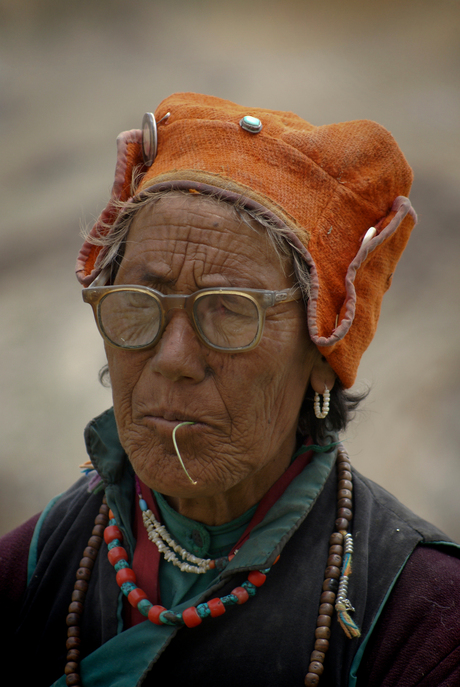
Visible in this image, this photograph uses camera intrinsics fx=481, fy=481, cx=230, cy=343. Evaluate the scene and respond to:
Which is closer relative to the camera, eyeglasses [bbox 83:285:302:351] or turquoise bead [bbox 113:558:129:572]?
eyeglasses [bbox 83:285:302:351]

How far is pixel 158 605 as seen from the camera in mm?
1596

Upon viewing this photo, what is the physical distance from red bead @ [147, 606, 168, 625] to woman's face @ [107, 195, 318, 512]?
376 millimetres

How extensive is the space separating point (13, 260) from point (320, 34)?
3100 mm

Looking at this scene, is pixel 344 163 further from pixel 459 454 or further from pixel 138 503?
pixel 459 454

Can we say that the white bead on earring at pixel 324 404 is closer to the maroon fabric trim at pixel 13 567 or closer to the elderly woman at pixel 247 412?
the elderly woman at pixel 247 412

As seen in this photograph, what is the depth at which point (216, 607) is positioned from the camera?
151 centimetres

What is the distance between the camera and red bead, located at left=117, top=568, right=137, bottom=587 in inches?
66.9

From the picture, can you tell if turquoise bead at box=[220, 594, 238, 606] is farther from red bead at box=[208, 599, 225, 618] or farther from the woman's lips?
the woman's lips

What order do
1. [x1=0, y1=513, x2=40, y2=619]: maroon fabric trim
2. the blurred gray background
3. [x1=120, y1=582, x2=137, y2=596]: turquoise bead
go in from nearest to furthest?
[x1=120, y1=582, x2=137, y2=596]: turquoise bead, [x1=0, y1=513, x2=40, y2=619]: maroon fabric trim, the blurred gray background

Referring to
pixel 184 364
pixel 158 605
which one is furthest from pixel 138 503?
pixel 184 364

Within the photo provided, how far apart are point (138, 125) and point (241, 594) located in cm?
383

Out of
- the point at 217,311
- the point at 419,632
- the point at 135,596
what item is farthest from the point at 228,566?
the point at 217,311

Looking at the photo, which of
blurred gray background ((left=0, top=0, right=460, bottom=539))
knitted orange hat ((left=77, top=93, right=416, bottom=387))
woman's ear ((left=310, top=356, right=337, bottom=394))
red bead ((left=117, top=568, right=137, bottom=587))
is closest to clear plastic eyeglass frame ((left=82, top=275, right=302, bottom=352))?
knitted orange hat ((left=77, top=93, right=416, bottom=387))

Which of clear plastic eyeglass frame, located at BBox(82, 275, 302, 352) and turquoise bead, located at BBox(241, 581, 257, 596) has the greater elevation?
clear plastic eyeglass frame, located at BBox(82, 275, 302, 352)
